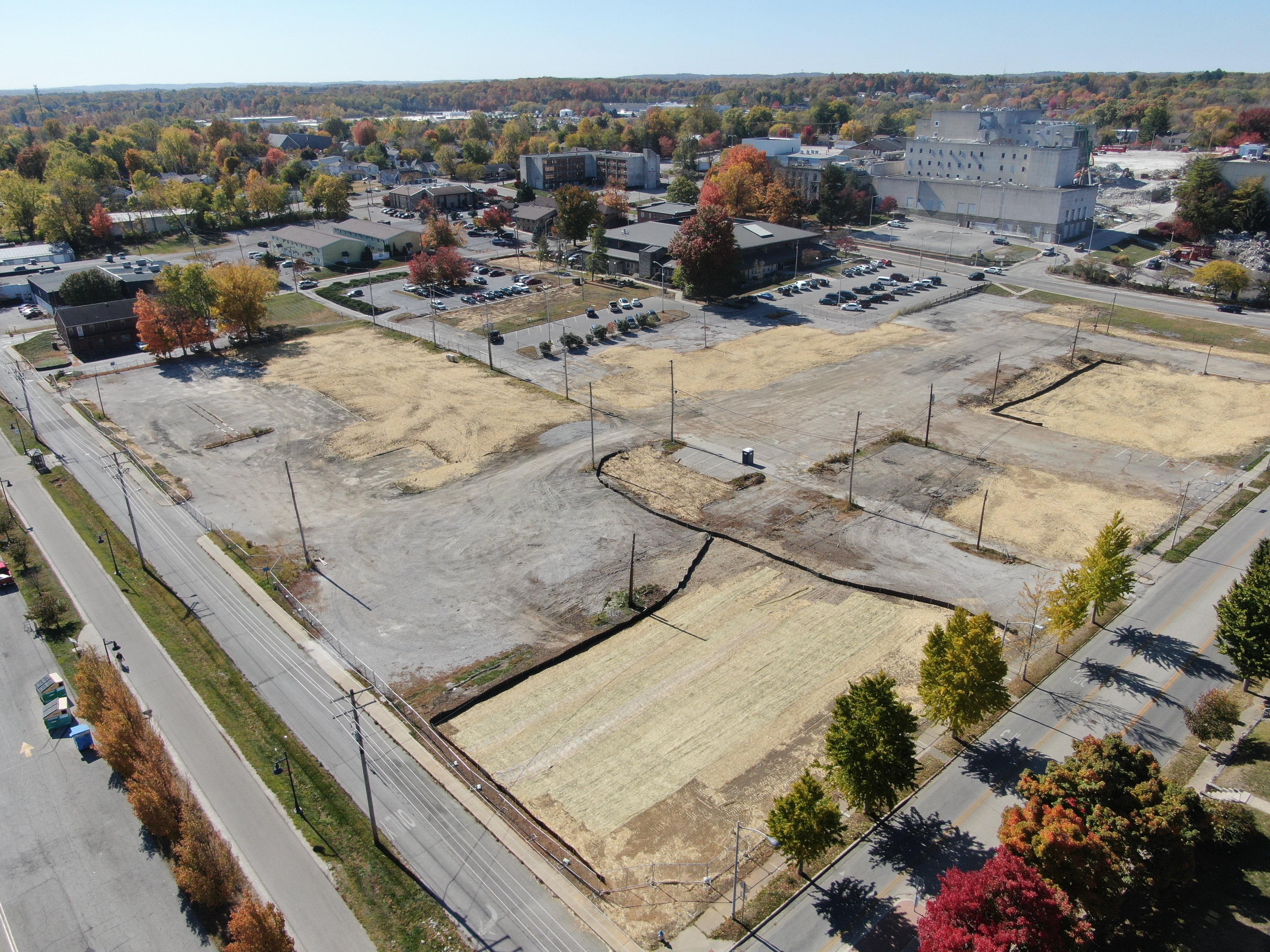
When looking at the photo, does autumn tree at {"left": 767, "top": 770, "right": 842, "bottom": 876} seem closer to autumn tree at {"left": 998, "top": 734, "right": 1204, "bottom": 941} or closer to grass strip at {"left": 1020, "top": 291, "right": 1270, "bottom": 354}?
autumn tree at {"left": 998, "top": 734, "right": 1204, "bottom": 941}

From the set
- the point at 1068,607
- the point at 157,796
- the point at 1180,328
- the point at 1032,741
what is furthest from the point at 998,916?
the point at 1180,328

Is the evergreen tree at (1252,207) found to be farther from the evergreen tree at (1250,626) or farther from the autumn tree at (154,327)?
the autumn tree at (154,327)

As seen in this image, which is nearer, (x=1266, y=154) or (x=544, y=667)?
(x=544, y=667)

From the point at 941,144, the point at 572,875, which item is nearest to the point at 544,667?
the point at 572,875

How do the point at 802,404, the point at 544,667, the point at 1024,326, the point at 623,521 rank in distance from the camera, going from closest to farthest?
the point at 544,667
the point at 623,521
the point at 802,404
the point at 1024,326

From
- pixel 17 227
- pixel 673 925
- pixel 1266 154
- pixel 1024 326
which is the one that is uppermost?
pixel 1266 154

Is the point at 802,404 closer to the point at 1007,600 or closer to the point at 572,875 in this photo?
the point at 1007,600

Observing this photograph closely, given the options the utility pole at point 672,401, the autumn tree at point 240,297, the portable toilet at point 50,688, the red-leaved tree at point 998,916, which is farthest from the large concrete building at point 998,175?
the portable toilet at point 50,688
